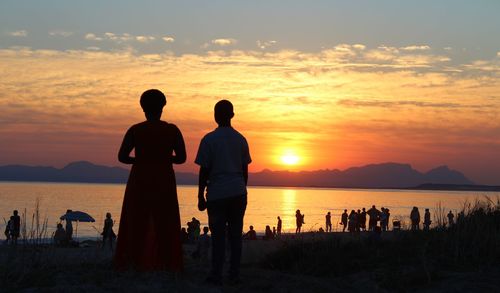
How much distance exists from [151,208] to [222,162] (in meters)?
1.09

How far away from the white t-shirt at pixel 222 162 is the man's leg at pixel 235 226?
0.11 meters

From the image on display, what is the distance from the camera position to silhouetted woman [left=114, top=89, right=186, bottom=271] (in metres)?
7.38

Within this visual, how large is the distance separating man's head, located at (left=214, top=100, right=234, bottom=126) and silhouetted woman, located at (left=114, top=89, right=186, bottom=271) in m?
0.61

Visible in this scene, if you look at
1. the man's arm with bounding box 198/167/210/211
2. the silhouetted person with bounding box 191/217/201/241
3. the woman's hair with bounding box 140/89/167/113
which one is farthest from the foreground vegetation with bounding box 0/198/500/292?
the silhouetted person with bounding box 191/217/201/241

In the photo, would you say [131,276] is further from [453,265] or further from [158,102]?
[453,265]

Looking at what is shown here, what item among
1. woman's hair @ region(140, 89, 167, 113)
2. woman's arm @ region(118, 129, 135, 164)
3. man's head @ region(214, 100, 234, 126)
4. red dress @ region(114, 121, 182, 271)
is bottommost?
red dress @ region(114, 121, 182, 271)

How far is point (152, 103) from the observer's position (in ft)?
24.7

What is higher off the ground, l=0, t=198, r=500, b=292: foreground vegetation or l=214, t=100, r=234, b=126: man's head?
l=214, t=100, r=234, b=126: man's head

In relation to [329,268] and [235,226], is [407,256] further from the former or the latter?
[235,226]

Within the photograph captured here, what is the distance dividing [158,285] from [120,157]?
169 centimetres

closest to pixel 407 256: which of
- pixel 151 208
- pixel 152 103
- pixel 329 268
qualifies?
pixel 329 268

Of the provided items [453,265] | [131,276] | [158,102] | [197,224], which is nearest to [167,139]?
[158,102]

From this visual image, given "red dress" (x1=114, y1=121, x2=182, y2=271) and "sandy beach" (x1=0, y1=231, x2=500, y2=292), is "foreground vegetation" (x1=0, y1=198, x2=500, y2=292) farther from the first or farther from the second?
"red dress" (x1=114, y1=121, x2=182, y2=271)

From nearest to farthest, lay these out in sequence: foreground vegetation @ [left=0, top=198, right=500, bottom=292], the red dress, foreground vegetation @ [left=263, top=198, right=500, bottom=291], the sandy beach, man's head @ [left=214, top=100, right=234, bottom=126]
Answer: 1. the sandy beach
2. foreground vegetation @ [left=0, top=198, right=500, bottom=292]
3. man's head @ [left=214, top=100, right=234, bottom=126]
4. the red dress
5. foreground vegetation @ [left=263, top=198, right=500, bottom=291]
